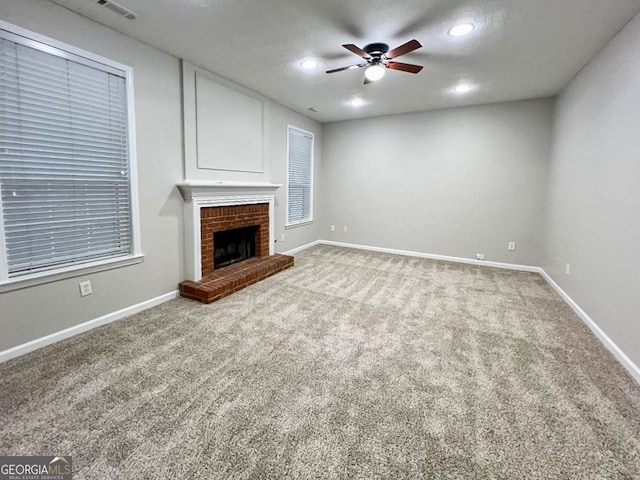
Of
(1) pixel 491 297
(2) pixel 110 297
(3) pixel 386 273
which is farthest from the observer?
(3) pixel 386 273

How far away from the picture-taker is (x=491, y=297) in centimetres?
347

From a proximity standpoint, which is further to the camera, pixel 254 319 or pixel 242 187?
pixel 242 187

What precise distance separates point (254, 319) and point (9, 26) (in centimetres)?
278

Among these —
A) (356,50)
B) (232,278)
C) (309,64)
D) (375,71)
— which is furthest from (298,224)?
(356,50)

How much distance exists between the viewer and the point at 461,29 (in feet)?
7.94

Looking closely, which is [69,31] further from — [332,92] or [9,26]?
[332,92]

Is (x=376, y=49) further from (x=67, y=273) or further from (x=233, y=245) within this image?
(x=67, y=273)

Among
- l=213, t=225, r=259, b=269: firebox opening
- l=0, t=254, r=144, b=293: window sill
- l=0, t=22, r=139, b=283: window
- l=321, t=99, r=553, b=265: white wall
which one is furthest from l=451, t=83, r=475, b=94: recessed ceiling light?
l=0, t=254, r=144, b=293: window sill

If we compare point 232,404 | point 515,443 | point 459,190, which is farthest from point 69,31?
point 459,190

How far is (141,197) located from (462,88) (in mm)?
4115

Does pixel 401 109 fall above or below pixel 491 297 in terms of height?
above

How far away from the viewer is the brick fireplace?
10.7 feet

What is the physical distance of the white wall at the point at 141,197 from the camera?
2.13 m
